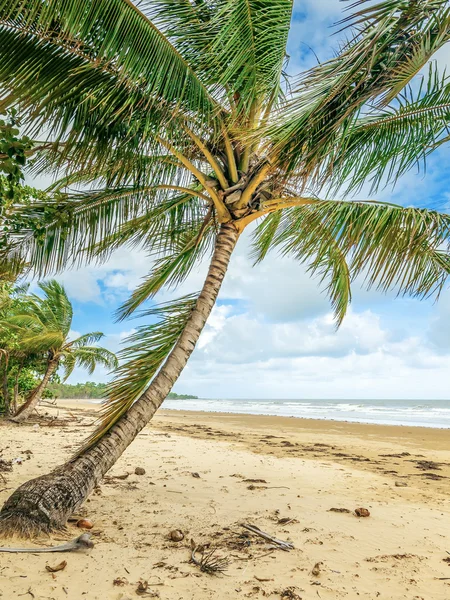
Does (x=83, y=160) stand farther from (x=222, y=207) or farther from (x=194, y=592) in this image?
(x=194, y=592)

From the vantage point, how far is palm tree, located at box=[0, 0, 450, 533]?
317 centimetres

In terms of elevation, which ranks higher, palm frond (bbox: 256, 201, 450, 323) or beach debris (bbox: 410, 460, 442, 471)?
palm frond (bbox: 256, 201, 450, 323)

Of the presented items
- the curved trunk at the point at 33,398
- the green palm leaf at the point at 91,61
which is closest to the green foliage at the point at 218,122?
the green palm leaf at the point at 91,61

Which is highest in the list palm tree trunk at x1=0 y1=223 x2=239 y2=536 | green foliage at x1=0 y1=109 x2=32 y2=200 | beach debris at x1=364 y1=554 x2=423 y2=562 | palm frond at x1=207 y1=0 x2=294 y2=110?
palm frond at x1=207 y1=0 x2=294 y2=110

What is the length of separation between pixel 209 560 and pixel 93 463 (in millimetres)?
1305

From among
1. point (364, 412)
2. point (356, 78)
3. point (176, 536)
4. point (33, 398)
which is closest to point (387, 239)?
point (356, 78)

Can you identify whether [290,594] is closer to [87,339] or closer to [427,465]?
[427,465]

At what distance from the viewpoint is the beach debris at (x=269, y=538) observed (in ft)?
10.6

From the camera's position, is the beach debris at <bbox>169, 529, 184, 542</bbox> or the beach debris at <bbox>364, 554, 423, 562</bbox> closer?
the beach debris at <bbox>364, 554, 423, 562</bbox>

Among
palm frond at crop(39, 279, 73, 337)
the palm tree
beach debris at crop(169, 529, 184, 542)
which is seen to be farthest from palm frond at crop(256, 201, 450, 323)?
palm frond at crop(39, 279, 73, 337)

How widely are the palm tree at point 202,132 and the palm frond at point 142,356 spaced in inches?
Answer: 0.6

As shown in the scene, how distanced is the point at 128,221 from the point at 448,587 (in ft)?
16.5

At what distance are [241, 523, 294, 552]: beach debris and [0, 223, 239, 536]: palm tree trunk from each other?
131cm

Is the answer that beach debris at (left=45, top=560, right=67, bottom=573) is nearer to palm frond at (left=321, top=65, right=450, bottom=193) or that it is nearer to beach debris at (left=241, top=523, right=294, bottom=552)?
beach debris at (left=241, top=523, right=294, bottom=552)
